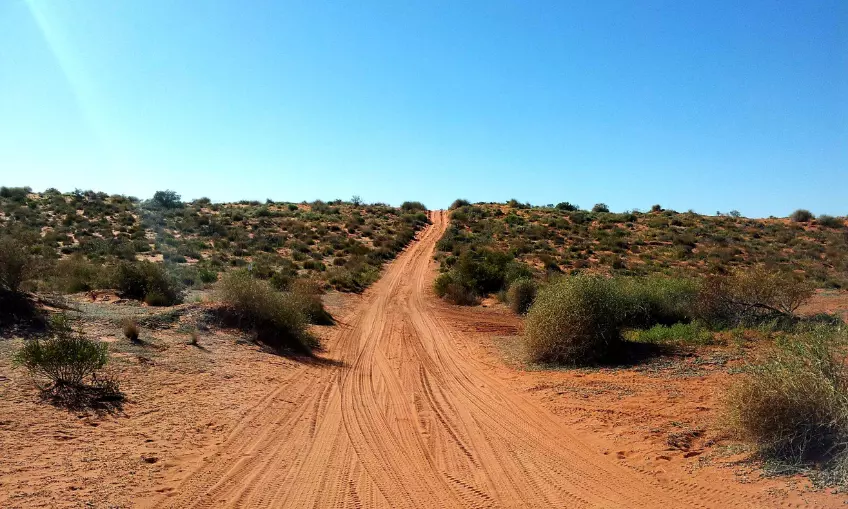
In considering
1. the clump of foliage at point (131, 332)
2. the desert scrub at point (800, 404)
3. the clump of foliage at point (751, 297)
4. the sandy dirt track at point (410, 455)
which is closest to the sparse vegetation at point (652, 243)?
the clump of foliage at point (751, 297)

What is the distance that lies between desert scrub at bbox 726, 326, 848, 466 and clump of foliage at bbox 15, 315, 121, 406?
9748 mm

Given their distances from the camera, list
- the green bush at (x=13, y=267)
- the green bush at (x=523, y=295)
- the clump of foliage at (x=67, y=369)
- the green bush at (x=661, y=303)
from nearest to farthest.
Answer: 1. the clump of foliage at (x=67, y=369)
2. the green bush at (x=13, y=267)
3. the green bush at (x=661, y=303)
4. the green bush at (x=523, y=295)

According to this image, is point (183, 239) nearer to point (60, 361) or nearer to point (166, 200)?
point (166, 200)

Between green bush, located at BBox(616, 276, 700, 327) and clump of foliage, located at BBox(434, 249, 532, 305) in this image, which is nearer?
green bush, located at BBox(616, 276, 700, 327)

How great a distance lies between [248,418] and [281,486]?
116 inches

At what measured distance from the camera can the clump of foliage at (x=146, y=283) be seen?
18625mm

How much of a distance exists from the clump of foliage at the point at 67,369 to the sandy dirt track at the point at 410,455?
2.55 meters

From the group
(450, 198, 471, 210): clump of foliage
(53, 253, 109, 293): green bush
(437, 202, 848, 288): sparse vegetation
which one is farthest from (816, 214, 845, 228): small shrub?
(53, 253, 109, 293): green bush

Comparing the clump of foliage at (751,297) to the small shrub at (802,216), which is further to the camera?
the small shrub at (802,216)

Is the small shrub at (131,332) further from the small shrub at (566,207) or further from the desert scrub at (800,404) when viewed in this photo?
the small shrub at (566,207)

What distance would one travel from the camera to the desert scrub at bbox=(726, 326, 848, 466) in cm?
643

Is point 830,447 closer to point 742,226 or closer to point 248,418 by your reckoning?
point 248,418

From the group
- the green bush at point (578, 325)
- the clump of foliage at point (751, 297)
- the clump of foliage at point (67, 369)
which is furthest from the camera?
the clump of foliage at point (751, 297)

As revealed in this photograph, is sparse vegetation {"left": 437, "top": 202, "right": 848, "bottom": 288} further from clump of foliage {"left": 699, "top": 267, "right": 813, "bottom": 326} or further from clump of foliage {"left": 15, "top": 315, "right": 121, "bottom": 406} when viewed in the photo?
clump of foliage {"left": 15, "top": 315, "right": 121, "bottom": 406}
